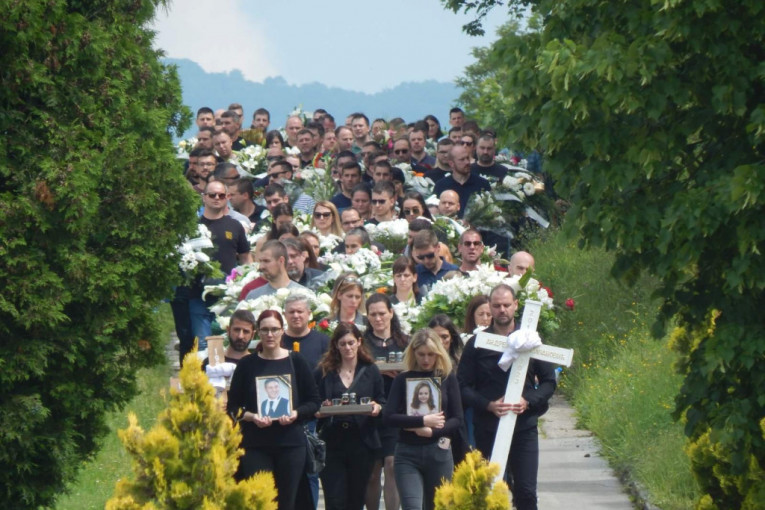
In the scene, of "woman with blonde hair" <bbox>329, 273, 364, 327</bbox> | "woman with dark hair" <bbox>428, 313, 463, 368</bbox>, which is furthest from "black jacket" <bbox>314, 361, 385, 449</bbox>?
"woman with blonde hair" <bbox>329, 273, 364, 327</bbox>

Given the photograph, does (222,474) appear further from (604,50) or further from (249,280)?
(249,280)

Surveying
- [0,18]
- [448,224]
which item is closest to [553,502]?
[448,224]

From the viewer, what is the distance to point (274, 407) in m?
10.1

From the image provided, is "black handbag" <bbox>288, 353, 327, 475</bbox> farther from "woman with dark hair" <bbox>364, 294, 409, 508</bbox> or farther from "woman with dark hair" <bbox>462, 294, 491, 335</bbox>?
"woman with dark hair" <bbox>462, 294, 491, 335</bbox>

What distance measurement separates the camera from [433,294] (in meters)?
12.8

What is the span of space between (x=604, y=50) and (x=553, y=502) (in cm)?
560

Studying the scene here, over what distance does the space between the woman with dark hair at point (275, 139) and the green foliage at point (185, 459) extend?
593 inches

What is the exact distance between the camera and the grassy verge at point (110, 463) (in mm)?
12781

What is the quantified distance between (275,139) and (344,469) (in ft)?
41.7

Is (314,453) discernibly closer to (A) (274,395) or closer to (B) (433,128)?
(A) (274,395)

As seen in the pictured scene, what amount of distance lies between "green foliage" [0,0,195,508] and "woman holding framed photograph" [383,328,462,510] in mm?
1798

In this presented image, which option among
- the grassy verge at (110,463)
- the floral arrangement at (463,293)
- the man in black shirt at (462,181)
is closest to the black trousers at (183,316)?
the grassy verge at (110,463)

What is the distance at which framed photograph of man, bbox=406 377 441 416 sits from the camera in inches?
402

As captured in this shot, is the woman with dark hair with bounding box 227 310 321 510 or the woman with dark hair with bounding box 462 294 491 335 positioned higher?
the woman with dark hair with bounding box 462 294 491 335
